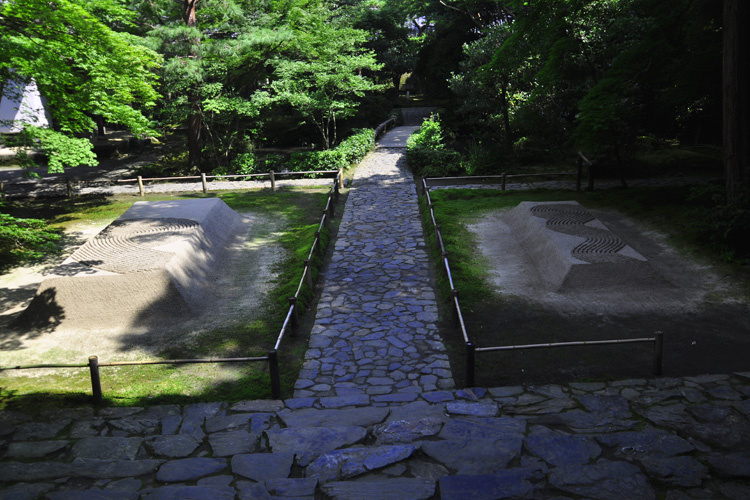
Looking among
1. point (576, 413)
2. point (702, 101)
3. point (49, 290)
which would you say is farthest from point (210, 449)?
point (702, 101)

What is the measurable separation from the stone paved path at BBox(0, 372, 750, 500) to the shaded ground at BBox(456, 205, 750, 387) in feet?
1.75

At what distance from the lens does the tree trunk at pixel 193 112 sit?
2270 cm

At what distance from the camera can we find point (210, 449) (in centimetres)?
604

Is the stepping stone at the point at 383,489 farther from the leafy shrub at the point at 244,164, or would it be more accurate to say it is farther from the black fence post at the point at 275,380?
the leafy shrub at the point at 244,164

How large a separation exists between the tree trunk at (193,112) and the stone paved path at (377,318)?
425 inches

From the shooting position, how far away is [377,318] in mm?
10055

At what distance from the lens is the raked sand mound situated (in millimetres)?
10164

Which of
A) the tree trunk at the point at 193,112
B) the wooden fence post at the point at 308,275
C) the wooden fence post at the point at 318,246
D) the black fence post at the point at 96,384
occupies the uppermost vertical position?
the tree trunk at the point at 193,112

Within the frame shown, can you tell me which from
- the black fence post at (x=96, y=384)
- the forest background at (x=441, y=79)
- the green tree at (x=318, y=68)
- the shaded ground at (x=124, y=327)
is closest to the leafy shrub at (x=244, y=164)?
the forest background at (x=441, y=79)

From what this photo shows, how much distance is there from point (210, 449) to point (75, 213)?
1532 centimetres

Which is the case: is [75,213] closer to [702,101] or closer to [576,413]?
[576,413]

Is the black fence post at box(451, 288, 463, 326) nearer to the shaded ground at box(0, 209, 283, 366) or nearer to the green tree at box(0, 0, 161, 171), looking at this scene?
the shaded ground at box(0, 209, 283, 366)

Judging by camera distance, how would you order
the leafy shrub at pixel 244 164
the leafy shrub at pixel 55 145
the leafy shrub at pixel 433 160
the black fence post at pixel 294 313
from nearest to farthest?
the black fence post at pixel 294 313, the leafy shrub at pixel 55 145, the leafy shrub at pixel 433 160, the leafy shrub at pixel 244 164

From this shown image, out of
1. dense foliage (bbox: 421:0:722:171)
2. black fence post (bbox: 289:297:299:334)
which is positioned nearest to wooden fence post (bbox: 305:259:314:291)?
black fence post (bbox: 289:297:299:334)
